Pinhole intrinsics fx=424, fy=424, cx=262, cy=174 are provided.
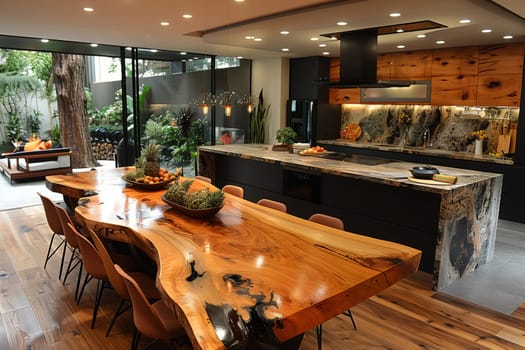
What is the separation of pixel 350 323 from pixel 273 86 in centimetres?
632

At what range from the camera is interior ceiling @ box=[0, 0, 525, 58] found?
4.05 meters

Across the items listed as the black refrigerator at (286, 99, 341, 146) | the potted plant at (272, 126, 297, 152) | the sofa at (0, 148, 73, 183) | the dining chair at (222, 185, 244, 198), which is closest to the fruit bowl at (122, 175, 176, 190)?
the dining chair at (222, 185, 244, 198)

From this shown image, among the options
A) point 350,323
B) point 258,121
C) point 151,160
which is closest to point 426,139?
point 258,121

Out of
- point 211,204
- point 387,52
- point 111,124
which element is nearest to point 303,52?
point 387,52

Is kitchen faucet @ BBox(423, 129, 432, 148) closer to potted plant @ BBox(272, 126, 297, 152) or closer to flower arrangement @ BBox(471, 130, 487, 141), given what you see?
flower arrangement @ BBox(471, 130, 487, 141)

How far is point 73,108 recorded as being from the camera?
351 inches

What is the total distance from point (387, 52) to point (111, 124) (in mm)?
5204

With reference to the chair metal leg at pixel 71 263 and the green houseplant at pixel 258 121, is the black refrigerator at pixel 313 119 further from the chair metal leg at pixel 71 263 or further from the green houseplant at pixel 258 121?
the chair metal leg at pixel 71 263

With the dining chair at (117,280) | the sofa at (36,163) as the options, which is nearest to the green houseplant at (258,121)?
the sofa at (36,163)

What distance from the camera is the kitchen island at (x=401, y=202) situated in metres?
3.86

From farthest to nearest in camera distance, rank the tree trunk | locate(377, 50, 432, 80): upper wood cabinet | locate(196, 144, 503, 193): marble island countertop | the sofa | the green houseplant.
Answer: the green houseplant
the tree trunk
the sofa
locate(377, 50, 432, 80): upper wood cabinet
locate(196, 144, 503, 193): marble island countertop

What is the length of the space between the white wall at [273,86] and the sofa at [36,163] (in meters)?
4.21

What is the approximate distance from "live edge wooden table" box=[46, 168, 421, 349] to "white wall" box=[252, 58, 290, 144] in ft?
18.4

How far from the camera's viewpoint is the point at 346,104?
855 centimetres
